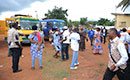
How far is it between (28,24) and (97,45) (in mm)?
6521

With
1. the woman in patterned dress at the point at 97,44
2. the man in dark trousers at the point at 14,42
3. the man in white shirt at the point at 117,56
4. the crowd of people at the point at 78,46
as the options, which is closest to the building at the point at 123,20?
the crowd of people at the point at 78,46

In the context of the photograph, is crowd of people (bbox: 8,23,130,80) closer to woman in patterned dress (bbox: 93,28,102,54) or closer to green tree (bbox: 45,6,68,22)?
woman in patterned dress (bbox: 93,28,102,54)

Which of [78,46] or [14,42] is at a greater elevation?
[14,42]

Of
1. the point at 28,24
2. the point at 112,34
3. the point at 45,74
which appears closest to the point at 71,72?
the point at 45,74

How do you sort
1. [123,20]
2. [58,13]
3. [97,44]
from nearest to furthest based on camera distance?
[97,44], [123,20], [58,13]

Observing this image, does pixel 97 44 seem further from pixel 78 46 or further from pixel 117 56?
pixel 117 56

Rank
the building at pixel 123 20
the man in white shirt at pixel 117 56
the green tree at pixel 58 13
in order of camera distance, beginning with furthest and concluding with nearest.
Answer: the green tree at pixel 58 13, the building at pixel 123 20, the man in white shirt at pixel 117 56

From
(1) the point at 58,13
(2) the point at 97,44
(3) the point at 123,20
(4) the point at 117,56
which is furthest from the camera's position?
(1) the point at 58,13

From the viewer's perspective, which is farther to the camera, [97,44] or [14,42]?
[97,44]

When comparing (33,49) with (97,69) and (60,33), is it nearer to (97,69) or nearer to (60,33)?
(60,33)

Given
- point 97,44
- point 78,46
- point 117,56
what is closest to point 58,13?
point 97,44

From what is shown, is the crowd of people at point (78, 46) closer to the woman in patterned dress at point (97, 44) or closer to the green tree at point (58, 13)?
the woman in patterned dress at point (97, 44)

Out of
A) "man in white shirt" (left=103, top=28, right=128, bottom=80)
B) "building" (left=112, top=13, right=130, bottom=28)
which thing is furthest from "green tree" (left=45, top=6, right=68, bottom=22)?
"man in white shirt" (left=103, top=28, right=128, bottom=80)

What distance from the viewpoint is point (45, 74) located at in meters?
4.13
